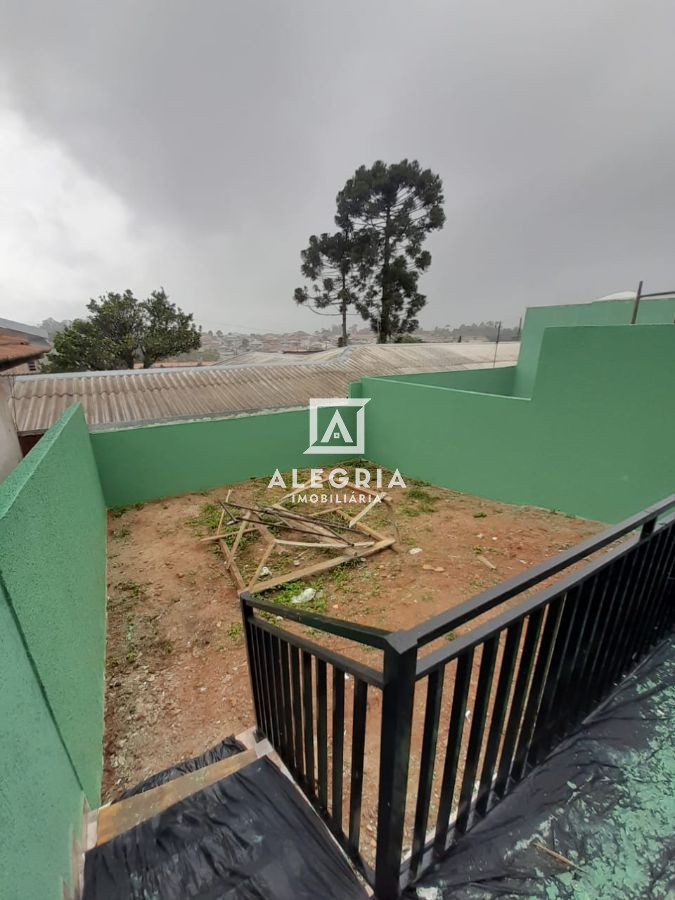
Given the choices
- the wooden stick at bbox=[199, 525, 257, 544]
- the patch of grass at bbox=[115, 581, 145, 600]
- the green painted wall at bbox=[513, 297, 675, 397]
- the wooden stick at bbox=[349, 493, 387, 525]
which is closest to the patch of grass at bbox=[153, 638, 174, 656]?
the patch of grass at bbox=[115, 581, 145, 600]

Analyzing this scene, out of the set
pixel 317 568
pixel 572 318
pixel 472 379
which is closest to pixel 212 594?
pixel 317 568

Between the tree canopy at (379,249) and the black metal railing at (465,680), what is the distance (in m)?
19.1

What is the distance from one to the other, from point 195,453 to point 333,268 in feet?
53.1

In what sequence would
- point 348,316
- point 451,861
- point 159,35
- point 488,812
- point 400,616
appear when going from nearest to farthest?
1. point 451,861
2. point 488,812
3. point 400,616
4. point 159,35
5. point 348,316

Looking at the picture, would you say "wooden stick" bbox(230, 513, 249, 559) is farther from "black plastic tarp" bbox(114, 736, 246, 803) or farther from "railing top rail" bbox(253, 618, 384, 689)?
"railing top rail" bbox(253, 618, 384, 689)

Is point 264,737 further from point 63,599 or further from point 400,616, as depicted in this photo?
point 400,616

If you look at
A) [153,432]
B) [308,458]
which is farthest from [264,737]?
[308,458]

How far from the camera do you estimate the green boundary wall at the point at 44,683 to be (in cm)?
99

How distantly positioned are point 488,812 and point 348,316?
66.1ft

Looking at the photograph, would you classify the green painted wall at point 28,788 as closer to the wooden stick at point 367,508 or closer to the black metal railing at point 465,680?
the black metal railing at point 465,680

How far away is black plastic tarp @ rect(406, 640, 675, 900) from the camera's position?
110 centimetres

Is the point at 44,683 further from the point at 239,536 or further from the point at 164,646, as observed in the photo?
the point at 239,536

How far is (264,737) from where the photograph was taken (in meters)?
2.03

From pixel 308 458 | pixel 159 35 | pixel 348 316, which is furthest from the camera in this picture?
pixel 348 316
